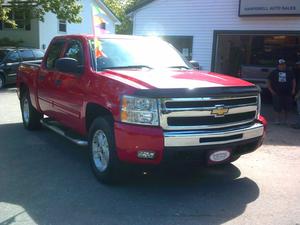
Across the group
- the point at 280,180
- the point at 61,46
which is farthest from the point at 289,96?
the point at 61,46

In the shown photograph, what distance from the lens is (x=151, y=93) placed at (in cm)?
483

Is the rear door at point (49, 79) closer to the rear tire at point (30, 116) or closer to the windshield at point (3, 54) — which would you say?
the rear tire at point (30, 116)

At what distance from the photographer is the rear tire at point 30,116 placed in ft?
28.1

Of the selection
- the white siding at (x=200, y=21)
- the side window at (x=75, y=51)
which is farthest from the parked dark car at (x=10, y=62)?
the side window at (x=75, y=51)

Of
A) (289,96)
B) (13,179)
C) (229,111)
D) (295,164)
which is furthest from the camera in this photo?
(289,96)

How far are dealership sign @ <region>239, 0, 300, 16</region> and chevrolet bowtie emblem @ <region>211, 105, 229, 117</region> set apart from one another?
1022cm

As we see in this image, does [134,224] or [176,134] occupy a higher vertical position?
[176,134]

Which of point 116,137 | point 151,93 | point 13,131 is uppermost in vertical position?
point 151,93

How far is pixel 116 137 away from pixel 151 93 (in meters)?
0.66

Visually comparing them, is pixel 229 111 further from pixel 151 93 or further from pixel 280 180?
pixel 280 180

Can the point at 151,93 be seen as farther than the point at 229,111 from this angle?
No

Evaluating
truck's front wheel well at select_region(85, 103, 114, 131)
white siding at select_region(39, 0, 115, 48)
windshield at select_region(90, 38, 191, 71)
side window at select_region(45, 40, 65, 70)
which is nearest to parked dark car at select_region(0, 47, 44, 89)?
white siding at select_region(39, 0, 115, 48)

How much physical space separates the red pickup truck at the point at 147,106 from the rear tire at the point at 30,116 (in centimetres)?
179

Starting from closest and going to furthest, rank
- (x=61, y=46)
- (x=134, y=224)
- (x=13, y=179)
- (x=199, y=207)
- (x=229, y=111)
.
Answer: (x=134, y=224) → (x=199, y=207) → (x=229, y=111) → (x=13, y=179) → (x=61, y=46)
